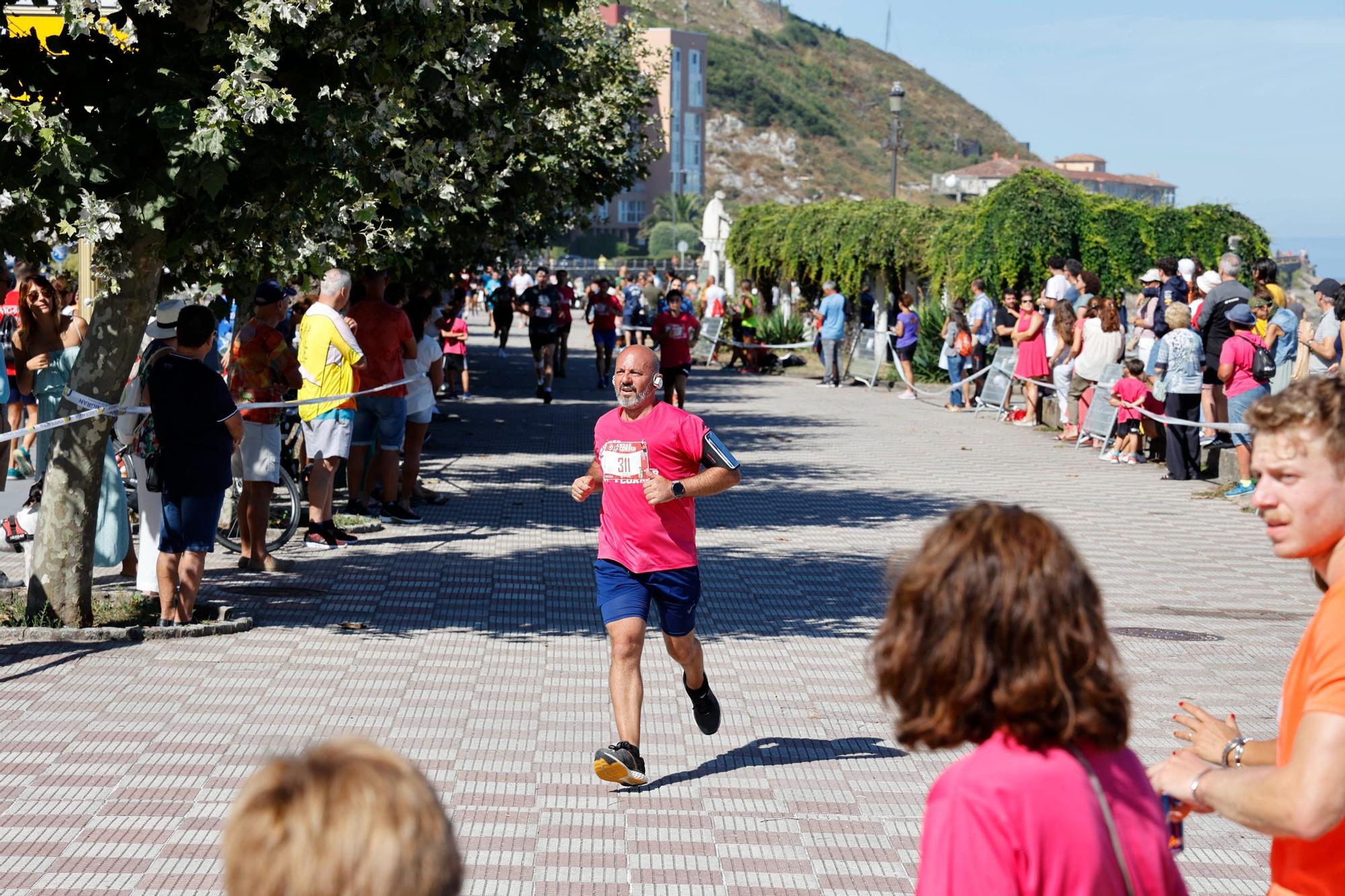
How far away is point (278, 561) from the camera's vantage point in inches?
424

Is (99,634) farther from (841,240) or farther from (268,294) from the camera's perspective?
(841,240)

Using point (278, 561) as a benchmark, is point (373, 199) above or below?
above

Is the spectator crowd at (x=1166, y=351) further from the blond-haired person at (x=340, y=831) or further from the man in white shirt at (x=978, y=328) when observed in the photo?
the blond-haired person at (x=340, y=831)

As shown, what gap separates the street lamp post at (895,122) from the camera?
3562cm

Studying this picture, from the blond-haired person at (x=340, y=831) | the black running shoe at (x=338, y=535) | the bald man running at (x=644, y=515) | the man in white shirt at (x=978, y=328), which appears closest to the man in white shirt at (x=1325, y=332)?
the black running shoe at (x=338, y=535)

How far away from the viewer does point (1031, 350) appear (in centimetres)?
2244

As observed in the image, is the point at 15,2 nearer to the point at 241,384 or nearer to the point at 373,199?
the point at 373,199

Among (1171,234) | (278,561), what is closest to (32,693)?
(278,561)

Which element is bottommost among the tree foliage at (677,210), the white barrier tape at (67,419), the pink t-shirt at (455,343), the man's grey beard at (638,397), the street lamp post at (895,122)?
the pink t-shirt at (455,343)

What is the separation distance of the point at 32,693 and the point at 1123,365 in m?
14.5

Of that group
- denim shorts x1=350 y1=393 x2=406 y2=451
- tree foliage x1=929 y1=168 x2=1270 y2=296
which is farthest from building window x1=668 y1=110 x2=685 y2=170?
denim shorts x1=350 y1=393 x2=406 y2=451

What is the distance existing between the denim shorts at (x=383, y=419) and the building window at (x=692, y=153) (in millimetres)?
171494

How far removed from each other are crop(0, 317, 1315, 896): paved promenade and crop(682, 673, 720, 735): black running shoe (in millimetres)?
117

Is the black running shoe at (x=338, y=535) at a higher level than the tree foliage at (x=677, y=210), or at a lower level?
lower
